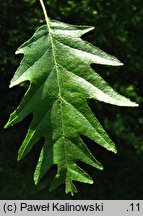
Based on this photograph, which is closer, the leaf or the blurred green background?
the leaf

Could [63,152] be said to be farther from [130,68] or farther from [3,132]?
[3,132]

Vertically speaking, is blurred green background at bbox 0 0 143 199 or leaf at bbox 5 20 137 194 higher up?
leaf at bbox 5 20 137 194

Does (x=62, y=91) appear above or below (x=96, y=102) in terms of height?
above

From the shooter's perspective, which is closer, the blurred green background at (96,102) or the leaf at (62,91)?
the leaf at (62,91)

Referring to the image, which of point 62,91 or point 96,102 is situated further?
point 96,102

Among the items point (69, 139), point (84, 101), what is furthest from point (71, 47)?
point (69, 139)
